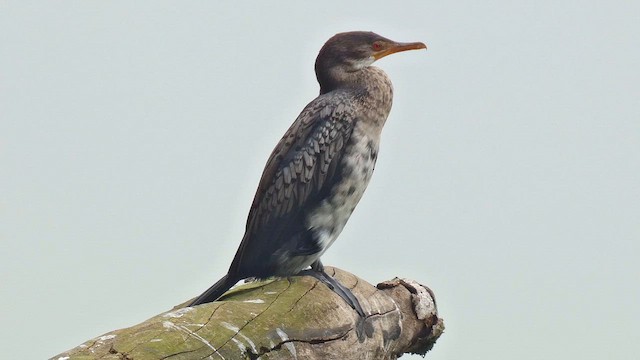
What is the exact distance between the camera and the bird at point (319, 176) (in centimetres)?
595

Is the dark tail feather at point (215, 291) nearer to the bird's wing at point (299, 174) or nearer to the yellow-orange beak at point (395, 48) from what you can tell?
the bird's wing at point (299, 174)

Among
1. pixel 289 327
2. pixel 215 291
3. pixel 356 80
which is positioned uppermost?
pixel 356 80

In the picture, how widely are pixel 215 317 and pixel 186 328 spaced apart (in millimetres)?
210

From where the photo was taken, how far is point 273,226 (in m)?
6.00

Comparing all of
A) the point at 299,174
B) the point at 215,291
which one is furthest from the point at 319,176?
the point at 215,291

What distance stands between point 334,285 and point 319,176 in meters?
0.60

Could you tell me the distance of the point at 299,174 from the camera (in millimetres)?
5953

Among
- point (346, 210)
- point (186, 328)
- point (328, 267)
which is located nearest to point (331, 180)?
point (346, 210)

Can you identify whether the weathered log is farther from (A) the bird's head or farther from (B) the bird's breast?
(A) the bird's head

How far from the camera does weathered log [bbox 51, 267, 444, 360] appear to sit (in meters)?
5.11

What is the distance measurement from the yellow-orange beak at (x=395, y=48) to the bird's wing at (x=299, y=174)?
1.16ft

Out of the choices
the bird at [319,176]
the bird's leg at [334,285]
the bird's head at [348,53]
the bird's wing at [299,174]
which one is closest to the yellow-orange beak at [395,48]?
the bird's head at [348,53]

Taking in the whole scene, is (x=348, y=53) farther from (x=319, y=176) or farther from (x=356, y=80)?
(x=319, y=176)

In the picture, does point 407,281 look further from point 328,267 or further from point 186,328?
point 186,328
